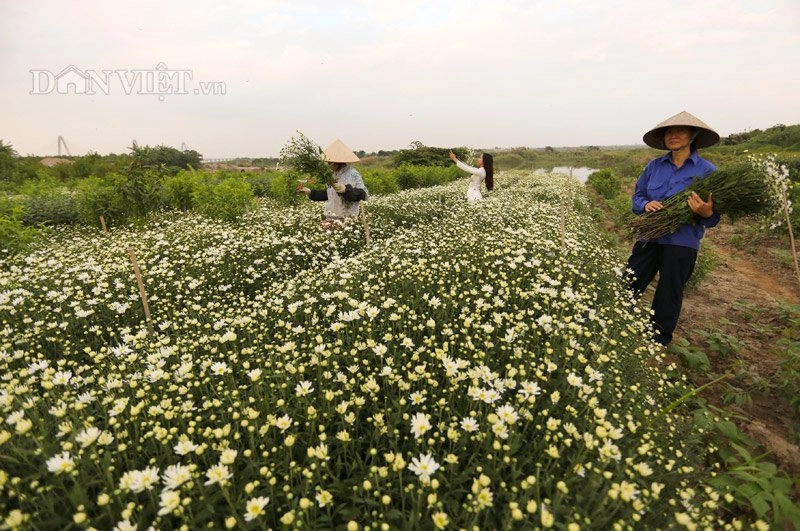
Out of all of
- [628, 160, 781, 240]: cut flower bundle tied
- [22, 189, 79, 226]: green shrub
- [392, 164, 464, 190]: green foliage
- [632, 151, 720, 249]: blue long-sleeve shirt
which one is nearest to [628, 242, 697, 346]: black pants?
[632, 151, 720, 249]: blue long-sleeve shirt

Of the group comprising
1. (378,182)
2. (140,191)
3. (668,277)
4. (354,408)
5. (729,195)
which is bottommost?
(354,408)

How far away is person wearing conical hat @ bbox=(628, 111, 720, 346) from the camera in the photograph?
156 inches

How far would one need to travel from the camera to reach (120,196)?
920cm

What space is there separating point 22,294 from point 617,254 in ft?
29.4

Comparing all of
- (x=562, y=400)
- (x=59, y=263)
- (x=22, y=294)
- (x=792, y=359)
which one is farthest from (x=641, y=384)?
(x=59, y=263)

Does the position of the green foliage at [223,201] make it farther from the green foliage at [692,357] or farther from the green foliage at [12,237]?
the green foliage at [692,357]

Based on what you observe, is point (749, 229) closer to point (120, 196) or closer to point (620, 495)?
point (620, 495)

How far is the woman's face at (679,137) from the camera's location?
156 inches

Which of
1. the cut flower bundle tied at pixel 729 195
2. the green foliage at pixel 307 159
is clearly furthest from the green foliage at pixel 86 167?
the cut flower bundle tied at pixel 729 195

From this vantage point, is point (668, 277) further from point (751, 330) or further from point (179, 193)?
point (179, 193)

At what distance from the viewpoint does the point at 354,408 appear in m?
2.25

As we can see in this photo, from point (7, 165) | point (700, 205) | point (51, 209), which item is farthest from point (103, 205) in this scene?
point (7, 165)

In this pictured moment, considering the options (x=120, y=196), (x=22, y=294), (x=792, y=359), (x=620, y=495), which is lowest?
(x=792, y=359)

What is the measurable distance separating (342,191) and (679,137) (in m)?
5.08
